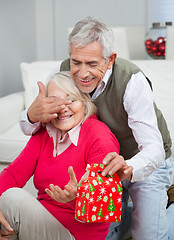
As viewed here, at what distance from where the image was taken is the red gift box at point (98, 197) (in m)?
1.07

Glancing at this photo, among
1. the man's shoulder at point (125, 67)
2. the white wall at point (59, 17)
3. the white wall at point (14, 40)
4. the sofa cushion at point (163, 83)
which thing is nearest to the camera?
the man's shoulder at point (125, 67)

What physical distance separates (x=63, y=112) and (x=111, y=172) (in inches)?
13.5

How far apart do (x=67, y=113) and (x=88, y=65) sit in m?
0.18

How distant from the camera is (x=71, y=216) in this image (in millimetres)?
1303

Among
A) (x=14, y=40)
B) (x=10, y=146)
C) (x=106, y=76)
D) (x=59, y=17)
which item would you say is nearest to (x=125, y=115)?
(x=106, y=76)

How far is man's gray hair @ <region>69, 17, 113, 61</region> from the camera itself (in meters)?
1.28

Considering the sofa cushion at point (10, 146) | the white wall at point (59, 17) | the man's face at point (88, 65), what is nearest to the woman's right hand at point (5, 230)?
the man's face at point (88, 65)

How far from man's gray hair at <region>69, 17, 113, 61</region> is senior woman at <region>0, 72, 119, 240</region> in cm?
16

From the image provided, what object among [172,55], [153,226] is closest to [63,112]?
[153,226]

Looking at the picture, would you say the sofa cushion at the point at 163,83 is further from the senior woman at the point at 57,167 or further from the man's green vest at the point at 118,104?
the senior woman at the point at 57,167

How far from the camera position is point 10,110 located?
2445mm

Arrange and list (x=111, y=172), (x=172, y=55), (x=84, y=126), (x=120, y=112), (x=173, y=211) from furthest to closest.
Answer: (x=172, y=55)
(x=173, y=211)
(x=120, y=112)
(x=84, y=126)
(x=111, y=172)

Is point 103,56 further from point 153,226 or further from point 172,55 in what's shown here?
point 172,55

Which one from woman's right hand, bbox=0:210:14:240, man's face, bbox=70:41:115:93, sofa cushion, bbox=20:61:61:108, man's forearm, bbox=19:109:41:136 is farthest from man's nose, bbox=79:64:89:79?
sofa cushion, bbox=20:61:61:108
